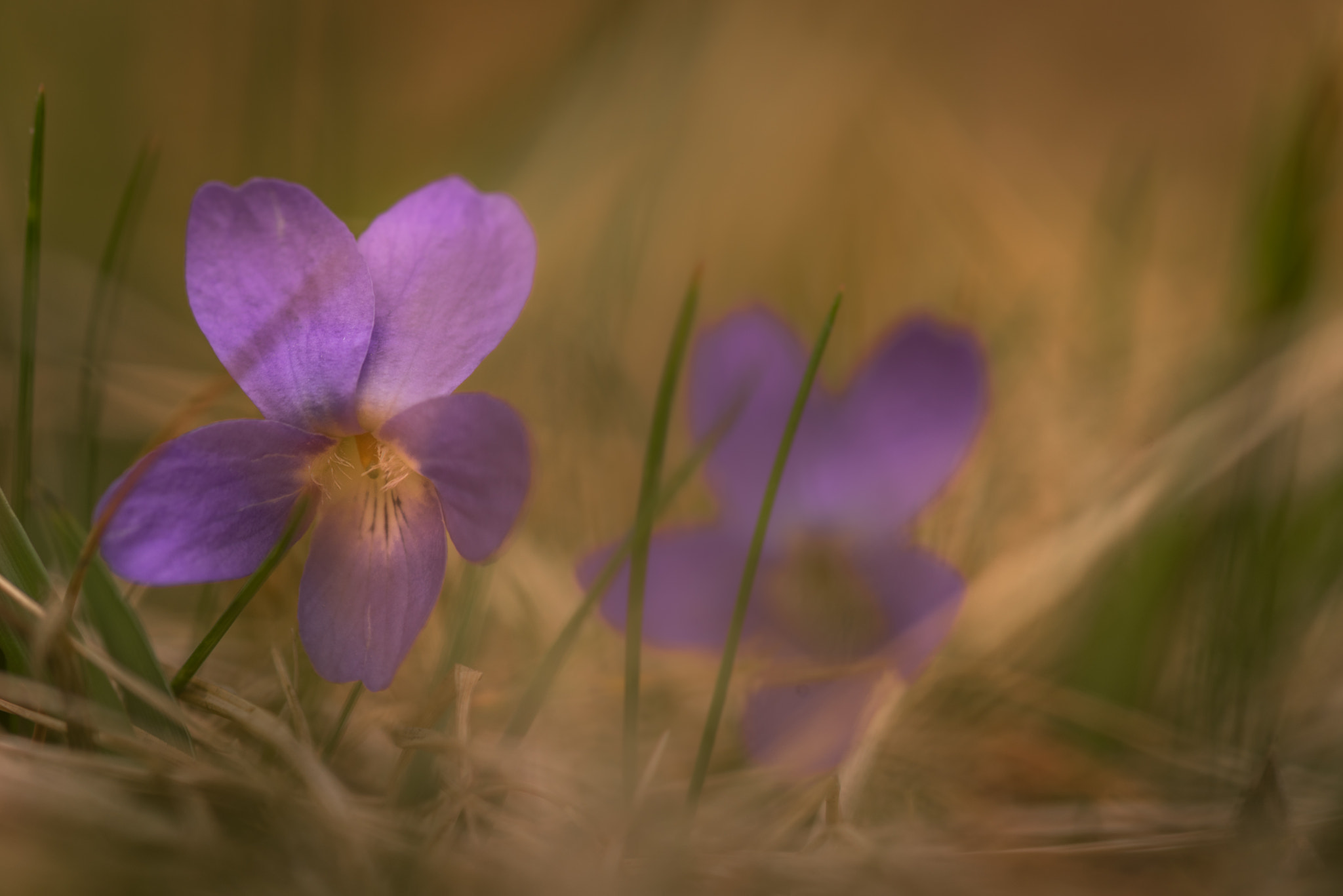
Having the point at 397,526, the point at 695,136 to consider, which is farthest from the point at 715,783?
the point at 695,136

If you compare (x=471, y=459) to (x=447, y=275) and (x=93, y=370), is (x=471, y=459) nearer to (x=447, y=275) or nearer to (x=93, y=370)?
(x=447, y=275)

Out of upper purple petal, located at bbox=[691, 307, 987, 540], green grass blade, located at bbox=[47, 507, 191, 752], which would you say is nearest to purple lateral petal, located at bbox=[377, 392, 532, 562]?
green grass blade, located at bbox=[47, 507, 191, 752]

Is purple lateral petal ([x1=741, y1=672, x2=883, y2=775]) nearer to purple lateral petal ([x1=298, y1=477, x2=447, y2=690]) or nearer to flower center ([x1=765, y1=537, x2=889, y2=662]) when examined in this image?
flower center ([x1=765, y1=537, x2=889, y2=662])

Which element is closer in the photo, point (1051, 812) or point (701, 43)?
point (1051, 812)

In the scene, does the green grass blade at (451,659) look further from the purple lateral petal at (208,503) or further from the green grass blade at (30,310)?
the green grass blade at (30,310)

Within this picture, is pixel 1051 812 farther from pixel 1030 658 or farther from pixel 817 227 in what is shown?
pixel 817 227

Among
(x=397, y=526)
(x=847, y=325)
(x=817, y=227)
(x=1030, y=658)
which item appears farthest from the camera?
(x=817, y=227)

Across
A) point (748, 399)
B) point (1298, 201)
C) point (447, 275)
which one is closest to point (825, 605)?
point (748, 399)
